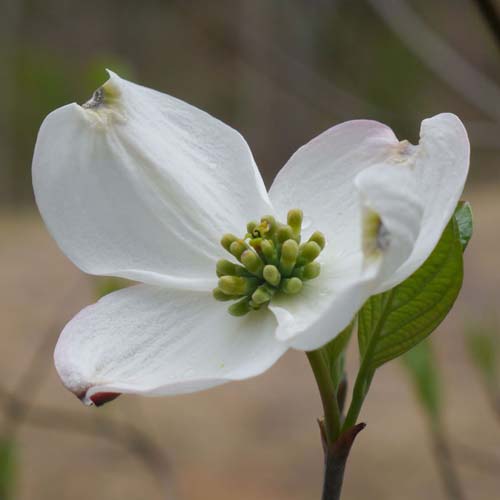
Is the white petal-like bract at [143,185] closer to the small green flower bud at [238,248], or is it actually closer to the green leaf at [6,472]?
the small green flower bud at [238,248]

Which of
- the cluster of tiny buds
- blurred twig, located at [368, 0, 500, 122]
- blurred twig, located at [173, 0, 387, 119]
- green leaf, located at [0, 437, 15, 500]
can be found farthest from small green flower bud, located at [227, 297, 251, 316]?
blurred twig, located at [173, 0, 387, 119]

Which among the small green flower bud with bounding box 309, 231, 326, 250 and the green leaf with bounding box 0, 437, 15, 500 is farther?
the green leaf with bounding box 0, 437, 15, 500

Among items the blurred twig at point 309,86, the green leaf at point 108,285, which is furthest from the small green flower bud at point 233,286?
the blurred twig at point 309,86

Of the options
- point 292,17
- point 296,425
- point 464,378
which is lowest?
point 296,425

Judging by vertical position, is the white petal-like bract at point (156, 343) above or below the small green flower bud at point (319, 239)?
below

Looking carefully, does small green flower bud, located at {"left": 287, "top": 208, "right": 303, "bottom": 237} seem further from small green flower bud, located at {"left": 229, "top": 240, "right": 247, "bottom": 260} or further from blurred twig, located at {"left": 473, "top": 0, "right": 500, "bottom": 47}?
blurred twig, located at {"left": 473, "top": 0, "right": 500, "bottom": 47}

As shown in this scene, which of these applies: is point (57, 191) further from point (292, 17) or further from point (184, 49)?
point (184, 49)

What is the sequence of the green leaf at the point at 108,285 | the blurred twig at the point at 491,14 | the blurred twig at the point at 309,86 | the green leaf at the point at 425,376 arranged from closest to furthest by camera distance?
the blurred twig at the point at 491,14 < the green leaf at the point at 425,376 < the green leaf at the point at 108,285 < the blurred twig at the point at 309,86

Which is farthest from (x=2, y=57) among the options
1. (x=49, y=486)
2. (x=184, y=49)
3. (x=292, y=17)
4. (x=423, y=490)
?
(x=423, y=490)
